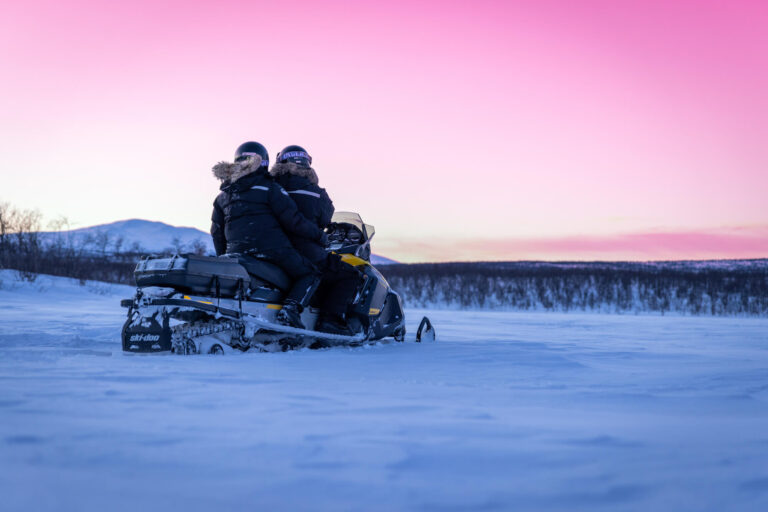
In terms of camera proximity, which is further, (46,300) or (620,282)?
(620,282)

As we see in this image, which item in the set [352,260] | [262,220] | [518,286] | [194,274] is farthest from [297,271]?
[518,286]

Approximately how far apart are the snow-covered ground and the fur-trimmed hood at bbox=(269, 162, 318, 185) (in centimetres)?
189

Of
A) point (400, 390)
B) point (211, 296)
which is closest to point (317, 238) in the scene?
point (211, 296)

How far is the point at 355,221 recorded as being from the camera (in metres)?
6.27

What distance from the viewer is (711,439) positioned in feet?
7.10

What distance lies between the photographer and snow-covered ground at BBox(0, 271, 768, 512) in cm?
156

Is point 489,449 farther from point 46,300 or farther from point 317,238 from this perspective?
point 46,300

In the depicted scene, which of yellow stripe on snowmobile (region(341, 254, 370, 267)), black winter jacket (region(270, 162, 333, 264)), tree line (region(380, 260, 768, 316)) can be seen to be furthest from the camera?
tree line (region(380, 260, 768, 316))

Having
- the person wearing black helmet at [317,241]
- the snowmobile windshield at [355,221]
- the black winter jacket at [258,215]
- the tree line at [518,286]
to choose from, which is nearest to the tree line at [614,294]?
the tree line at [518,286]

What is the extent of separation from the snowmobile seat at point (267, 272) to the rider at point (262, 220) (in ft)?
0.16

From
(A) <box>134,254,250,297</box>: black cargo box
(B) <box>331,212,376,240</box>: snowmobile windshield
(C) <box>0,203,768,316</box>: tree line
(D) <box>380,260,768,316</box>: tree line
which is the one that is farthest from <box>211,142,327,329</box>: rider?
(D) <box>380,260,768,316</box>: tree line

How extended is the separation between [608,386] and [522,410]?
1044 mm

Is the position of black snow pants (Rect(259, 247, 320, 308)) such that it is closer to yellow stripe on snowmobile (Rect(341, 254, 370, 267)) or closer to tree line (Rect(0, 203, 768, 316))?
yellow stripe on snowmobile (Rect(341, 254, 370, 267))

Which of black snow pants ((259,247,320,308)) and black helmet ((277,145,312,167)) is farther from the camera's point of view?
black helmet ((277,145,312,167))
